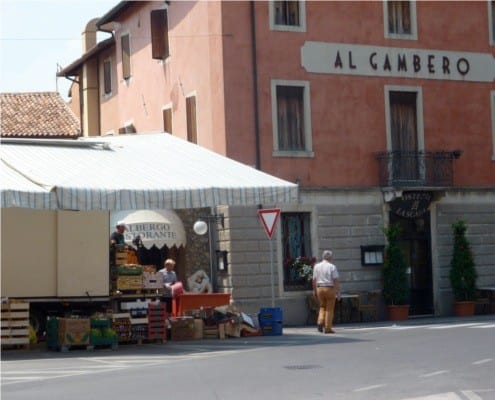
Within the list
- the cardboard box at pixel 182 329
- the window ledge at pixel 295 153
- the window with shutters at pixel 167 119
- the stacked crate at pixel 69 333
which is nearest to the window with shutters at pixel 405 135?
the window ledge at pixel 295 153

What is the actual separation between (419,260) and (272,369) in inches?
727

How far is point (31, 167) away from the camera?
2173cm

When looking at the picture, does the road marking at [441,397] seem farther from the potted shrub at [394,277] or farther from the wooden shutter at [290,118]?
the potted shrub at [394,277]

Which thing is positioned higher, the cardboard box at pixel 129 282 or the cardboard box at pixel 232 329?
the cardboard box at pixel 129 282

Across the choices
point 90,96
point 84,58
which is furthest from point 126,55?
point 90,96

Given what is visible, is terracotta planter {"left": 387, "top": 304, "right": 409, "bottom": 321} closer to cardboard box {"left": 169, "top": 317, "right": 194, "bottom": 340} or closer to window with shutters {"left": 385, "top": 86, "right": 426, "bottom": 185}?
window with shutters {"left": 385, "top": 86, "right": 426, "bottom": 185}

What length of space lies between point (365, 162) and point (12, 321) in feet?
46.1

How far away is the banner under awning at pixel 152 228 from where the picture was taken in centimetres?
3131

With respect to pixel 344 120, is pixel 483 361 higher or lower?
lower

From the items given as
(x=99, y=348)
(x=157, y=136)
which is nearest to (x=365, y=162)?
(x=157, y=136)

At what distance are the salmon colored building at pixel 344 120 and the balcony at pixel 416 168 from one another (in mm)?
40

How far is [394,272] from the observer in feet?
106

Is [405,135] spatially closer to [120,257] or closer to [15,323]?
[120,257]

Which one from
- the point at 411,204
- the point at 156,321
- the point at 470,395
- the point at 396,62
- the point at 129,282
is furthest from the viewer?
Answer: the point at 396,62
